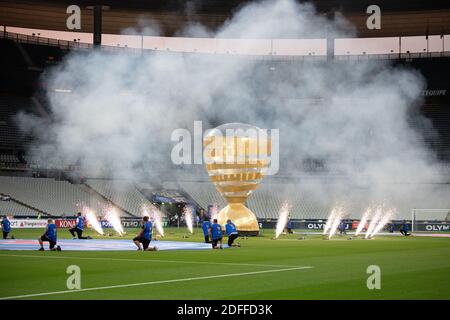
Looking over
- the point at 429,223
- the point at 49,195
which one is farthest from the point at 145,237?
the point at 429,223

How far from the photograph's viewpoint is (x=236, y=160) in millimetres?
38531

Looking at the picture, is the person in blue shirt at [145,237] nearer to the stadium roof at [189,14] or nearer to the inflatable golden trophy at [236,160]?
the inflatable golden trophy at [236,160]

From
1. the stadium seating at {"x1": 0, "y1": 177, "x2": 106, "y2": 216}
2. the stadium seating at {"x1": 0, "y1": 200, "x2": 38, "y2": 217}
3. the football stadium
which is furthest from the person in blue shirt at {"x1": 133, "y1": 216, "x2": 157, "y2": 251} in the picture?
the stadium seating at {"x1": 0, "y1": 177, "x2": 106, "y2": 216}

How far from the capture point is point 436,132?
68.3 meters

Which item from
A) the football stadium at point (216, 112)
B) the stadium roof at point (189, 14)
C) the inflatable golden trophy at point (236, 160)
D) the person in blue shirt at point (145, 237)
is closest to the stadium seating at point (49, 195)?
the football stadium at point (216, 112)

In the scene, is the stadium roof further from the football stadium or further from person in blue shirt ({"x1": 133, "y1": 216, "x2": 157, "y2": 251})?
person in blue shirt ({"x1": 133, "y1": 216, "x2": 157, "y2": 251})

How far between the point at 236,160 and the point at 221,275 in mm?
20833

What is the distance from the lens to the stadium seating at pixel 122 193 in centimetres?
6438

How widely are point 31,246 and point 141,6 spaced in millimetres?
32913

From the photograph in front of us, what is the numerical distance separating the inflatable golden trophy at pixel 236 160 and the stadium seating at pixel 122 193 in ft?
84.8

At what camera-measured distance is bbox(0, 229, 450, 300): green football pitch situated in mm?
14164
